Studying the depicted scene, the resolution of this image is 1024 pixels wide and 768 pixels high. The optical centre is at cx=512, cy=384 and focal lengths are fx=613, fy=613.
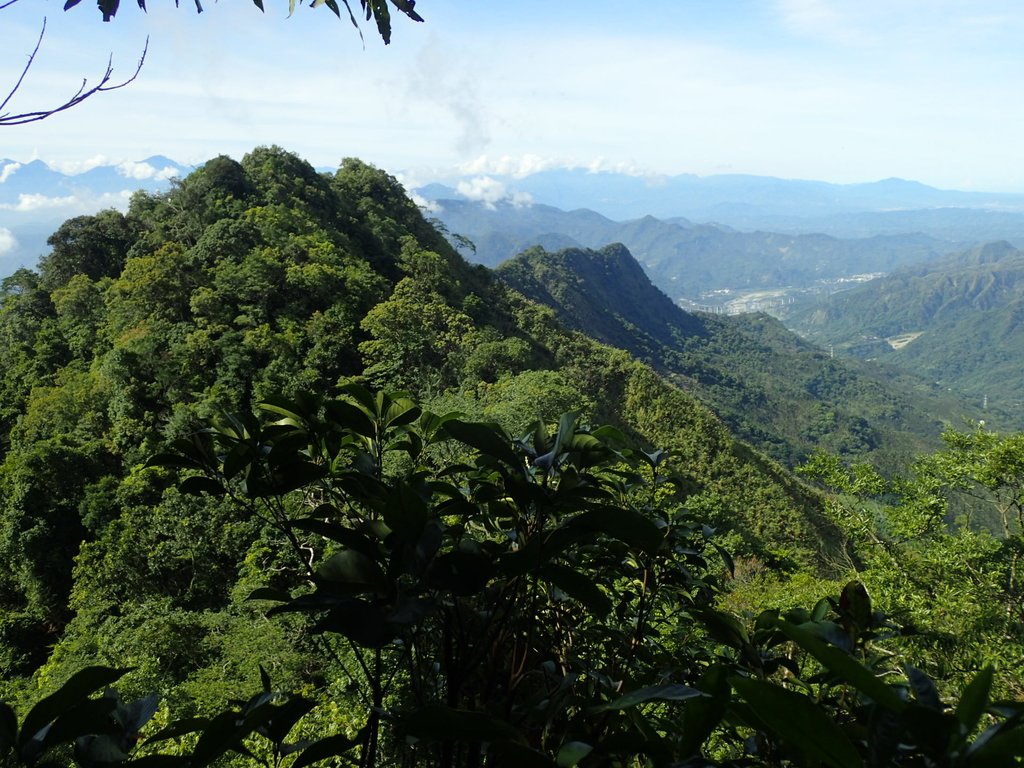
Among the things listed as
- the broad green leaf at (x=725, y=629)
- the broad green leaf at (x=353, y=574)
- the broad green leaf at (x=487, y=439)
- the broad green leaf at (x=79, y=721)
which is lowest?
the broad green leaf at (x=725, y=629)

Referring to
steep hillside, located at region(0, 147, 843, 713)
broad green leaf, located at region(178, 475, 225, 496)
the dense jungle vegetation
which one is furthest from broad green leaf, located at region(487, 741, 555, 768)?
steep hillside, located at region(0, 147, 843, 713)

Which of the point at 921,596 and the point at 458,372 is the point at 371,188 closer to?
the point at 458,372

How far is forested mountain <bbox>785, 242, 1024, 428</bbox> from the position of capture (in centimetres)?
14138

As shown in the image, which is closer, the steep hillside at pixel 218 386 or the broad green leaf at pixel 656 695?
the broad green leaf at pixel 656 695

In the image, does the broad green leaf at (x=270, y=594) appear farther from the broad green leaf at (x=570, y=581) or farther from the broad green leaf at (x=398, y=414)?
the broad green leaf at (x=570, y=581)

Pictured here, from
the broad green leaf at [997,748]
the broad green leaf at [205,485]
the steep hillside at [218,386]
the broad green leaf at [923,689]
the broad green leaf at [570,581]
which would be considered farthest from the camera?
the steep hillside at [218,386]

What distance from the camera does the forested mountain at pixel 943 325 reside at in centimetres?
14138

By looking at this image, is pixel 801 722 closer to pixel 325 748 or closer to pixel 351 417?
pixel 325 748

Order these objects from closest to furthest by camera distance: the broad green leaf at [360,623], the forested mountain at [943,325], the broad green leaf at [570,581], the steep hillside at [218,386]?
the broad green leaf at [360,623]
the broad green leaf at [570,581]
the steep hillside at [218,386]
the forested mountain at [943,325]

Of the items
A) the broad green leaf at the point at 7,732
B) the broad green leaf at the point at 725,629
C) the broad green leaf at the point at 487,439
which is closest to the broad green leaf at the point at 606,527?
the broad green leaf at the point at 487,439

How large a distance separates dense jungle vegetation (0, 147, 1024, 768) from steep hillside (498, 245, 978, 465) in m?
46.5

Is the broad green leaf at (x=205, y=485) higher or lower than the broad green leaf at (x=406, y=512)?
lower

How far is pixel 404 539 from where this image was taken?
85 cm

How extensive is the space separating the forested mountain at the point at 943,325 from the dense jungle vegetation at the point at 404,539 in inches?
5512
